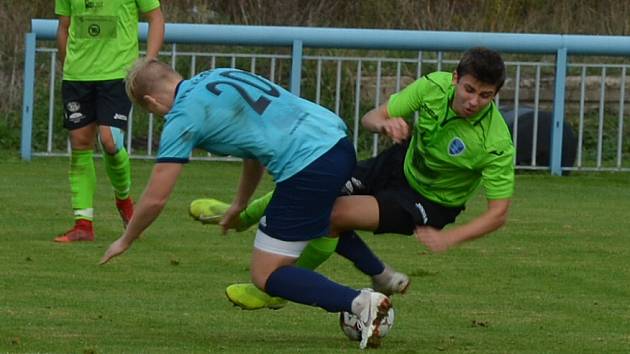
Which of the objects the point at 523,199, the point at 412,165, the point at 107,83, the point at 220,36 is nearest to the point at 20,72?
the point at 220,36

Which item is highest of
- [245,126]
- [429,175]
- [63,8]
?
[63,8]

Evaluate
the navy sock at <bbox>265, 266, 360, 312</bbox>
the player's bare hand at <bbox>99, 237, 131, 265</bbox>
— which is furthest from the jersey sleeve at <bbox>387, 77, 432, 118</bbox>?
the player's bare hand at <bbox>99, 237, 131, 265</bbox>

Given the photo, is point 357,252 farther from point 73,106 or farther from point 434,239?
point 73,106

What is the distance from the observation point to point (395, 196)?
767cm

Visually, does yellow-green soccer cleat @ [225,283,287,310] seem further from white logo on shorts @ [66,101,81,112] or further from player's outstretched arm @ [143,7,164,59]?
white logo on shorts @ [66,101,81,112]

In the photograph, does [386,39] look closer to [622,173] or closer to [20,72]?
[622,173]

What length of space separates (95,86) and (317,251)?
3.89 m

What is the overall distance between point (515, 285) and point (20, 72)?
42.7 feet

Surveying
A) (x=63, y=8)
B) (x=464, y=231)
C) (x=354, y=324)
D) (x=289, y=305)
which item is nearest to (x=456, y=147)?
(x=464, y=231)

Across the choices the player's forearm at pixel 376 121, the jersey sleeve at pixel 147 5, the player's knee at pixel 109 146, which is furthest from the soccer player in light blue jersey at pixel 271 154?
the jersey sleeve at pixel 147 5

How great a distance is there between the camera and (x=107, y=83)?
11.1 m

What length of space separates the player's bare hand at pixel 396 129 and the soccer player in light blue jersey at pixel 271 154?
207mm

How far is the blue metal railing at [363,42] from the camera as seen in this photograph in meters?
17.0

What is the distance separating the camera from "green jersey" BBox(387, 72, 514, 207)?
24.3 ft
